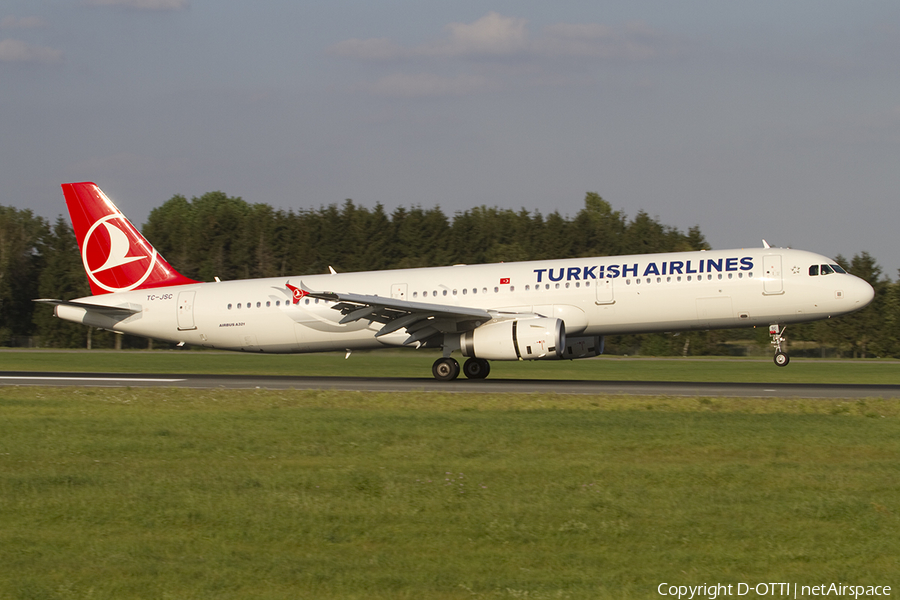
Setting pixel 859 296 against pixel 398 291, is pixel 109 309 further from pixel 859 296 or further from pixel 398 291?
pixel 859 296

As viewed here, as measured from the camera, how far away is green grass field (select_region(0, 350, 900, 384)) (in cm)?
3497

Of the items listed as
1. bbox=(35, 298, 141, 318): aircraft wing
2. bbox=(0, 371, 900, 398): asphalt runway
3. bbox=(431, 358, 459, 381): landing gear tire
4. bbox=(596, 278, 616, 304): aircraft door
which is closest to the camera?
bbox=(0, 371, 900, 398): asphalt runway

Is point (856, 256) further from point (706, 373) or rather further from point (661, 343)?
point (706, 373)

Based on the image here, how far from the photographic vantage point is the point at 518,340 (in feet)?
86.1

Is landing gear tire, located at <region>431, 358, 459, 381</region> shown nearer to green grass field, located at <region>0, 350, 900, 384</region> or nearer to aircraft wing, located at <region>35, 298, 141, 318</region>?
green grass field, located at <region>0, 350, 900, 384</region>

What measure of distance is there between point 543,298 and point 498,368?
1317 centimetres

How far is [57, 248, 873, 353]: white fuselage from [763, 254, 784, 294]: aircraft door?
3cm

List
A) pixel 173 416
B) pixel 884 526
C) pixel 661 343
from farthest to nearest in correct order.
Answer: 1. pixel 661 343
2. pixel 173 416
3. pixel 884 526

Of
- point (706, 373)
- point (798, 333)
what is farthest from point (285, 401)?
point (798, 333)

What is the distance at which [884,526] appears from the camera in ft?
30.9

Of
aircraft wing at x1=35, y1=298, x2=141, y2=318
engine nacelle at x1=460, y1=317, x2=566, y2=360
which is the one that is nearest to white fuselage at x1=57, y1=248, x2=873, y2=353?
aircraft wing at x1=35, y1=298, x2=141, y2=318

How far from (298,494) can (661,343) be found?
53542 mm

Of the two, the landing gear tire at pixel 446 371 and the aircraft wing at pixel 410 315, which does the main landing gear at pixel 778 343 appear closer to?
the aircraft wing at pixel 410 315

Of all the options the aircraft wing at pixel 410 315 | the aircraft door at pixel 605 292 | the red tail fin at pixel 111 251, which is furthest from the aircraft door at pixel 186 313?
the aircraft door at pixel 605 292
